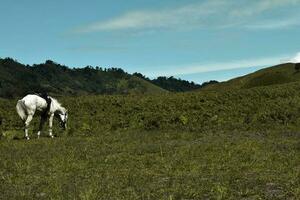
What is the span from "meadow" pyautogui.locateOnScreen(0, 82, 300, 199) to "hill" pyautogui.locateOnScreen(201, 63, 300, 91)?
2313 inches

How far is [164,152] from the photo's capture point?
24.2 meters

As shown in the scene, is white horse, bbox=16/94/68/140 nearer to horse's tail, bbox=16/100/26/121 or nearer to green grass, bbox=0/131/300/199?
horse's tail, bbox=16/100/26/121

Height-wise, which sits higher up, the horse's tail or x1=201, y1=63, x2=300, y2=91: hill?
x1=201, y1=63, x2=300, y2=91: hill

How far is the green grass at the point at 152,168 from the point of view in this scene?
15.5 m

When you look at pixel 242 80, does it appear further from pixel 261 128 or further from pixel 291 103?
pixel 261 128

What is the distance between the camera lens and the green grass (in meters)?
15.5

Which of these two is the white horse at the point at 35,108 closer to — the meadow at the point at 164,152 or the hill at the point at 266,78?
the meadow at the point at 164,152

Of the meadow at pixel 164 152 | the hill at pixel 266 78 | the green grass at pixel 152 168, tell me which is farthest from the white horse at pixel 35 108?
the hill at pixel 266 78

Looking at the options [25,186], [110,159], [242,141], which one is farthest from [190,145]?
[25,186]

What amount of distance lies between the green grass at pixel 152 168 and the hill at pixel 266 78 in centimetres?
7728

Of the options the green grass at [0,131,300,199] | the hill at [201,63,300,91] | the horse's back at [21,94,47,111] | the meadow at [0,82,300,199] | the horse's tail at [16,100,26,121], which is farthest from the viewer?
the hill at [201,63,300,91]

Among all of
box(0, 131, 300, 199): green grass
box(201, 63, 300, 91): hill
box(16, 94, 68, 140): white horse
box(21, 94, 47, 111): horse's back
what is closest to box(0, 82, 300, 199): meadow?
box(0, 131, 300, 199): green grass

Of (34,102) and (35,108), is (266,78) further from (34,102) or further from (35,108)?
(34,102)

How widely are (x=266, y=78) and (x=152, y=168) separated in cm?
9508
